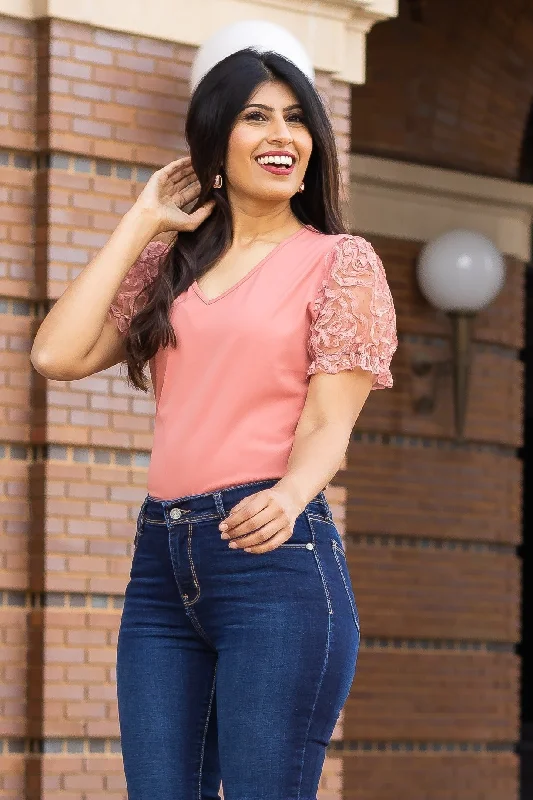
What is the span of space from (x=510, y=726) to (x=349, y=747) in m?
0.95

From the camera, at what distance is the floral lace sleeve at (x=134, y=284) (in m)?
3.24

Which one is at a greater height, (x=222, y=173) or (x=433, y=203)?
(x=433, y=203)

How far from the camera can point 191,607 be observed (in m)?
2.91

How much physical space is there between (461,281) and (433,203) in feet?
1.92

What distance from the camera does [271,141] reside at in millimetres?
3088

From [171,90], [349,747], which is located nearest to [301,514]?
[171,90]

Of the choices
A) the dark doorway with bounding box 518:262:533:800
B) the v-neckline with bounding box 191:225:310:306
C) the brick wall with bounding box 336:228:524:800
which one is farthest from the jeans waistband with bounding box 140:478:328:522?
the dark doorway with bounding box 518:262:533:800

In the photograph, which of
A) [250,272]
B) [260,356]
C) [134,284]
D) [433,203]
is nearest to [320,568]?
[260,356]

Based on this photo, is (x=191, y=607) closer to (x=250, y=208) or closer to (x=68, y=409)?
(x=250, y=208)

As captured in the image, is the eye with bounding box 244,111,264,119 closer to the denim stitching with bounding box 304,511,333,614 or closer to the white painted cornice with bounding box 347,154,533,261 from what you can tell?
the denim stitching with bounding box 304,511,333,614

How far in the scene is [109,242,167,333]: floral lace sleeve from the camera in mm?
3240

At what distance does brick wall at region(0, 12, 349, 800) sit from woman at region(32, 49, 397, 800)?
2478 millimetres

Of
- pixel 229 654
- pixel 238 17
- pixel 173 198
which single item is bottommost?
pixel 229 654

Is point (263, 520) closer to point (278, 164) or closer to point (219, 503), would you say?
point (219, 503)
